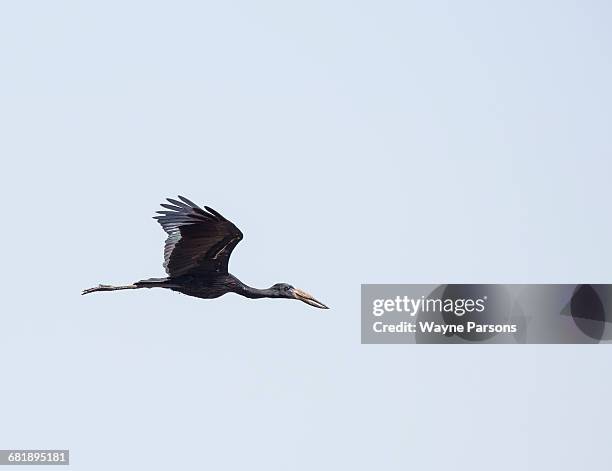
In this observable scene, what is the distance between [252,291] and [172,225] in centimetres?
312

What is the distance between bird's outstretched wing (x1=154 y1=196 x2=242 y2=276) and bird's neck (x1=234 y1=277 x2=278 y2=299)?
2.78 ft

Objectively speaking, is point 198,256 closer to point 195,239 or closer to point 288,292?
point 195,239

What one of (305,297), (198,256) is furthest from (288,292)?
(198,256)

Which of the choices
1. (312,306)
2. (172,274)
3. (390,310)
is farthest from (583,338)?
(172,274)

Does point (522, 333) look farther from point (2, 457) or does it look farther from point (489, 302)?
point (2, 457)

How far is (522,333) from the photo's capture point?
49.4 m

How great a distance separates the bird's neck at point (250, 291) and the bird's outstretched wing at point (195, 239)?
848 millimetres

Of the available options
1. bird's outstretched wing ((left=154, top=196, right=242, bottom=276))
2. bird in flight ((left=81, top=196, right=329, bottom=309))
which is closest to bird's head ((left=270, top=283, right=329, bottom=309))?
bird in flight ((left=81, top=196, right=329, bottom=309))

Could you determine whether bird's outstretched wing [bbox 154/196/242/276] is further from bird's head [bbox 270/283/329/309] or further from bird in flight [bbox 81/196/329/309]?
bird's head [bbox 270/283/329/309]

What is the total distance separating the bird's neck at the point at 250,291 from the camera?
43006mm

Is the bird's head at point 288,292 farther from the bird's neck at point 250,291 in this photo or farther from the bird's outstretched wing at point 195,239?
the bird's outstretched wing at point 195,239

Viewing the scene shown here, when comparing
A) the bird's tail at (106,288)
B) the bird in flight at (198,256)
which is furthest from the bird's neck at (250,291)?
the bird's tail at (106,288)

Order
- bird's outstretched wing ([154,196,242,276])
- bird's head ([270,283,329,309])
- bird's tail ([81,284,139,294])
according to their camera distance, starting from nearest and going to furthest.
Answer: bird's outstretched wing ([154,196,242,276]) < bird's tail ([81,284,139,294]) < bird's head ([270,283,329,309])

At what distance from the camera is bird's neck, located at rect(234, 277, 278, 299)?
4301cm
